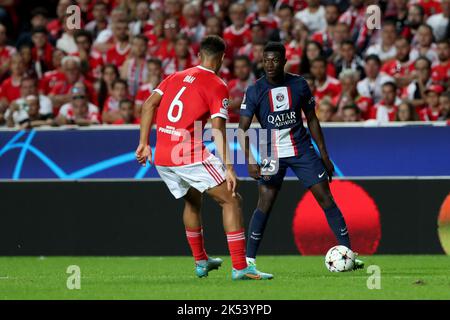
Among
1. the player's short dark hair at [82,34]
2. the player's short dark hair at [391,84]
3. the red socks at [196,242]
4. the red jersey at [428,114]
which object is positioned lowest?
the red socks at [196,242]

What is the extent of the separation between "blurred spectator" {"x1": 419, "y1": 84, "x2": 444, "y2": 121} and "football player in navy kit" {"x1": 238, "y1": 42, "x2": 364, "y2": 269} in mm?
4331

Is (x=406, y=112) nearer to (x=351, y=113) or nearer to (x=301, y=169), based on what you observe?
(x=351, y=113)

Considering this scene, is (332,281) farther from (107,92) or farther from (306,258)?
(107,92)

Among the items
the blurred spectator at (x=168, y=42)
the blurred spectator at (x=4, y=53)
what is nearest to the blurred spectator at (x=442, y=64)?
the blurred spectator at (x=168, y=42)

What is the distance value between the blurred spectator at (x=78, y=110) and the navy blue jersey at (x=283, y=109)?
4.53m

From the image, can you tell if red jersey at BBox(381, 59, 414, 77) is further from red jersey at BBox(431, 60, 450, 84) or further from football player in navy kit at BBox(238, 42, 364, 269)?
football player in navy kit at BBox(238, 42, 364, 269)

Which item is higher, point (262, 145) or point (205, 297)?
point (262, 145)

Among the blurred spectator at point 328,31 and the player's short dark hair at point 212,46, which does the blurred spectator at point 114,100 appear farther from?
the player's short dark hair at point 212,46

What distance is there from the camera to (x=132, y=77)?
15953 mm

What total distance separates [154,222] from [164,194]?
1.22 feet

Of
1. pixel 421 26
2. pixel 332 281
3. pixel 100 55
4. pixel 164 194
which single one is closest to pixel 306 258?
pixel 164 194

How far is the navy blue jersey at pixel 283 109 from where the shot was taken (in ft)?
32.9

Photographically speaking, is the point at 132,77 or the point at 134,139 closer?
the point at 134,139
